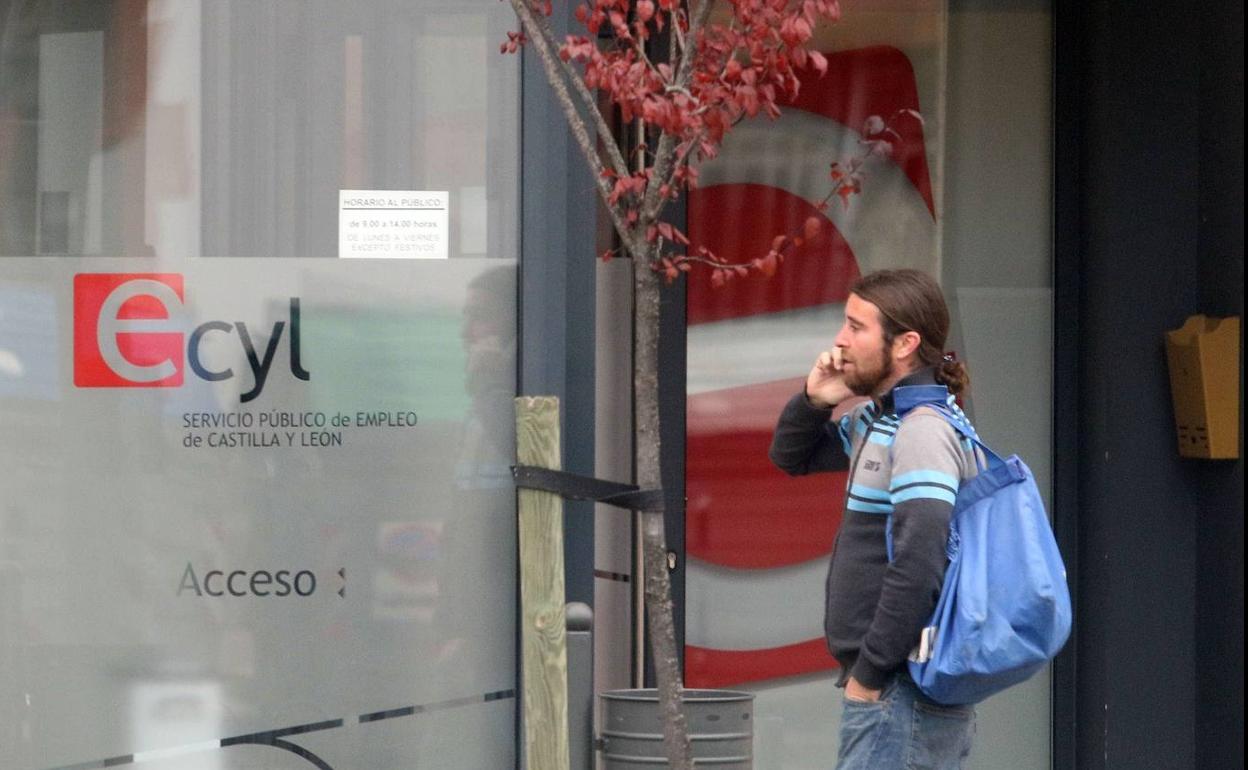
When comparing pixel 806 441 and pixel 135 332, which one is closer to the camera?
pixel 806 441

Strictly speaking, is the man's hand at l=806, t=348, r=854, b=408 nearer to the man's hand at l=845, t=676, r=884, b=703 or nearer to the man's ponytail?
the man's ponytail

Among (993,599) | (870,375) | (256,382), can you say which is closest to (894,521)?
(993,599)

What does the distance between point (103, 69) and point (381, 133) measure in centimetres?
76

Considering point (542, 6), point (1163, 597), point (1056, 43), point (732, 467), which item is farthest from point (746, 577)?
point (542, 6)

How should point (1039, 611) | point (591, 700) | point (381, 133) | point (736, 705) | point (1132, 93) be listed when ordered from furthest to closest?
point (1132, 93) < point (381, 133) < point (591, 700) < point (736, 705) < point (1039, 611)

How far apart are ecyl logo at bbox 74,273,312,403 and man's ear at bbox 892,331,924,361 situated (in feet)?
6.02

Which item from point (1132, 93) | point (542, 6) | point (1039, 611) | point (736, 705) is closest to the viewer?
point (1039, 611)

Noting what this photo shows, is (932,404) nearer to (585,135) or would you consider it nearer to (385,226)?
(585,135)

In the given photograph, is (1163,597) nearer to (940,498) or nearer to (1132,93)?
(1132,93)

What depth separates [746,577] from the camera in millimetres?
5723

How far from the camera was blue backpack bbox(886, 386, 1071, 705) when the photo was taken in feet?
11.3

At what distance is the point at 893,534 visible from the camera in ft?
11.7

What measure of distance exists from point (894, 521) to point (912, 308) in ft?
1.59

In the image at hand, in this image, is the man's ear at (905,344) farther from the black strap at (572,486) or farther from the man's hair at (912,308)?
the black strap at (572,486)
